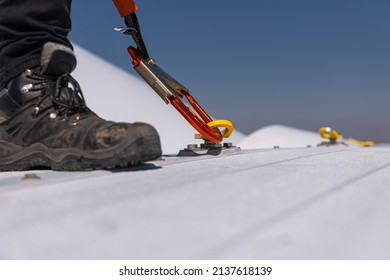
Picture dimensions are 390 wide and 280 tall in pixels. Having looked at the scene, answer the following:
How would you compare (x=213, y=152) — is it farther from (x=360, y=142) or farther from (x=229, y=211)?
(x=360, y=142)

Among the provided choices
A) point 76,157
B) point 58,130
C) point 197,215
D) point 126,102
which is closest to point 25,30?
point 58,130

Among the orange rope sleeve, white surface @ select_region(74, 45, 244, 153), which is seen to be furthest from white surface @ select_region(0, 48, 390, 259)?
white surface @ select_region(74, 45, 244, 153)

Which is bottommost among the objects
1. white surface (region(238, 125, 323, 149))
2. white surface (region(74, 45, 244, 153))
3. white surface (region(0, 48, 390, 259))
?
white surface (region(238, 125, 323, 149))

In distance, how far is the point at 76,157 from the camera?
49.5 inches

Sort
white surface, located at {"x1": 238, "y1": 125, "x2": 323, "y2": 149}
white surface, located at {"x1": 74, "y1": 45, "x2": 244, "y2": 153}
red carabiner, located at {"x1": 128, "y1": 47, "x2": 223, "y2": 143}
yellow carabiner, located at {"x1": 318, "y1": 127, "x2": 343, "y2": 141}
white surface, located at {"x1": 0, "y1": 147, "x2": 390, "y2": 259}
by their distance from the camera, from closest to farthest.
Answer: white surface, located at {"x1": 0, "y1": 147, "x2": 390, "y2": 259}
red carabiner, located at {"x1": 128, "y1": 47, "x2": 223, "y2": 143}
yellow carabiner, located at {"x1": 318, "y1": 127, "x2": 343, "y2": 141}
white surface, located at {"x1": 74, "y1": 45, "x2": 244, "y2": 153}
white surface, located at {"x1": 238, "y1": 125, "x2": 323, "y2": 149}

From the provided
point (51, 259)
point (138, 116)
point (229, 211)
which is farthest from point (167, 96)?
point (138, 116)

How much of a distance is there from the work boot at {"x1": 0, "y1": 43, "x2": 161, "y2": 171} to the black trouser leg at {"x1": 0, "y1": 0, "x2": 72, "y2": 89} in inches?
1.8

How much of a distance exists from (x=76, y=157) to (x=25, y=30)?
0.52 m

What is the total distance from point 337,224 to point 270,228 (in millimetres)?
117

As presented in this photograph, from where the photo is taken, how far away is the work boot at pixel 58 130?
1.19 meters

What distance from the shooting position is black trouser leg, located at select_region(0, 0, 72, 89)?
1442 mm

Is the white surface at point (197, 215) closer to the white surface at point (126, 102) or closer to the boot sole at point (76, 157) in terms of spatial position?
the boot sole at point (76, 157)

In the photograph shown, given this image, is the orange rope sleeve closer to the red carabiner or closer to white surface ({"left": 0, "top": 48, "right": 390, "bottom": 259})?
the red carabiner

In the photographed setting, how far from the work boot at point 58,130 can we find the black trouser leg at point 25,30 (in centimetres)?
5
